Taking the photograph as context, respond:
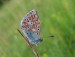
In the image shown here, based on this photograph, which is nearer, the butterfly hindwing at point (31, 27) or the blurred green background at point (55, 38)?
the butterfly hindwing at point (31, 27)

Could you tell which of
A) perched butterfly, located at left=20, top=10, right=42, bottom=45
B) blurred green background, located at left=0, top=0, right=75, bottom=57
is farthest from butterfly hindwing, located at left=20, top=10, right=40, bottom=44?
blurred green background, located at left=0, top=0, right=75, bottom=57

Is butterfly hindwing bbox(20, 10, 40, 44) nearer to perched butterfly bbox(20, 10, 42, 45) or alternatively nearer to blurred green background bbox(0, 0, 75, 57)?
perched butterfly bbox(20, 10, 42, 45)

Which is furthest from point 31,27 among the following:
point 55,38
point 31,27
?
point 55,38

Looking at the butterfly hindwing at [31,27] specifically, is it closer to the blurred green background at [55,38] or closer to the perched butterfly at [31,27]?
the perched butterfly at [31,27]

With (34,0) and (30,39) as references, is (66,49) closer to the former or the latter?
(30,39)

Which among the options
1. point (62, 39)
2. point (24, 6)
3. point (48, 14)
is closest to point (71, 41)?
point (62, 39)

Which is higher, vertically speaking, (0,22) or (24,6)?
(24,6)

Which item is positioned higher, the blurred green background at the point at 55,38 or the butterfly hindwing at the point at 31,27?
the butterfly hindwing at the point at 31,27

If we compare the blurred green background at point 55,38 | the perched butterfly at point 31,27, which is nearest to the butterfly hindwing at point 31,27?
the perched butterfly at point 31,27
